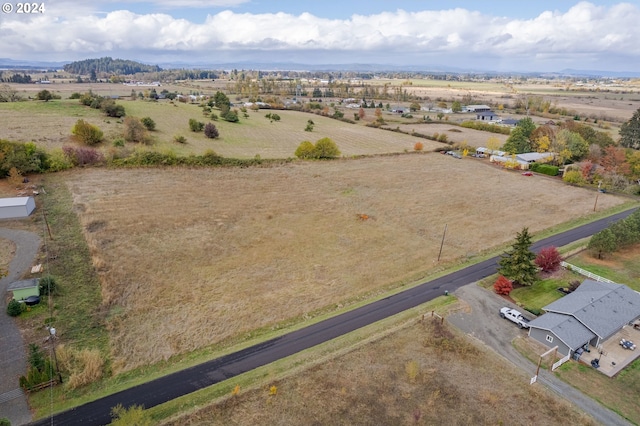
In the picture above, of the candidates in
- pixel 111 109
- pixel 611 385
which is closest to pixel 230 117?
pixel 111 109

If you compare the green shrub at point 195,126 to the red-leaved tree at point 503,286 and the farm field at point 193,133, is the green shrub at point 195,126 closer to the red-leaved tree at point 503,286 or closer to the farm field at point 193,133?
the farm field at point 193,133

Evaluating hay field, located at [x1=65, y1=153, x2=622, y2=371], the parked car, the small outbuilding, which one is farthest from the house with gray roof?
the small outbuilding

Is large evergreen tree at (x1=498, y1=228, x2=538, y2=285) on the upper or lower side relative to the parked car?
upper

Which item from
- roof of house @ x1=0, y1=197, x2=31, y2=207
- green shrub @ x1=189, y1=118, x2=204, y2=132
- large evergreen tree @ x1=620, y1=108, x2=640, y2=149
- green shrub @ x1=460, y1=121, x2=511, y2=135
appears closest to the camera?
roof of house @ x1=0, y1=197, x2=31, y2=207

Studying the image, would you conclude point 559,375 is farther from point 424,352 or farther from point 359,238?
point 359,238

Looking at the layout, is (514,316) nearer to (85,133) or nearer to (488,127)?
(85,133)

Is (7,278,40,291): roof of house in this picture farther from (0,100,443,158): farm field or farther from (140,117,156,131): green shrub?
(140,117,156,131): green shrub

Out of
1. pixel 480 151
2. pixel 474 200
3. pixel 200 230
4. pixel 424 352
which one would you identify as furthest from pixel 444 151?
pixel 424 352
